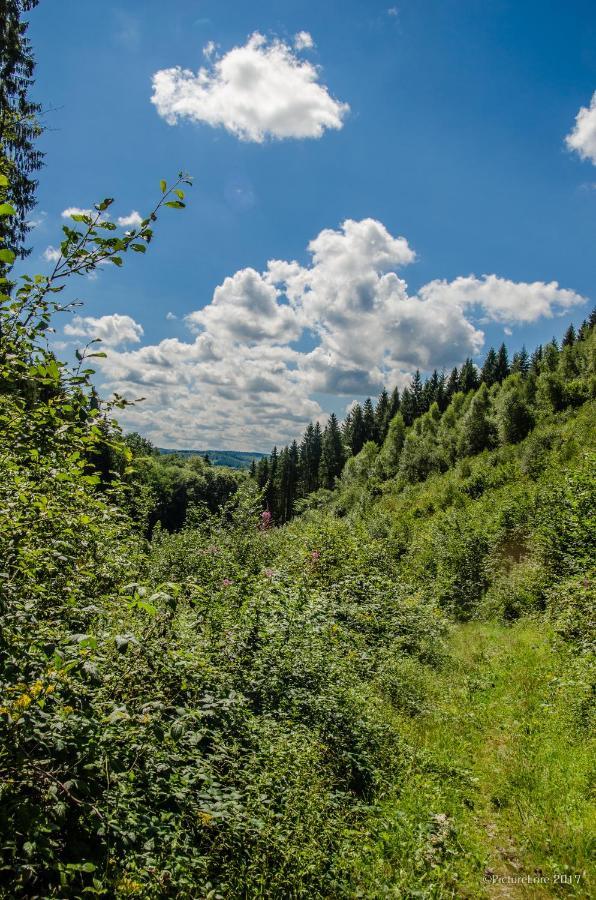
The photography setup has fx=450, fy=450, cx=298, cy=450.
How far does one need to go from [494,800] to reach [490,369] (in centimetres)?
11386

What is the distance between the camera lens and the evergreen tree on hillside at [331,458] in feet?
322

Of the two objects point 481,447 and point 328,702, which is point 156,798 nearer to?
point 328,702

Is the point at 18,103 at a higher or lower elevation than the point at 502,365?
lower

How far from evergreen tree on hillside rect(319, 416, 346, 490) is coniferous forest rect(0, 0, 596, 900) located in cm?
8233

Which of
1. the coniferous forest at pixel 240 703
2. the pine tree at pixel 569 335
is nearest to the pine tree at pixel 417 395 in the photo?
the pine tree at pixel 569 335

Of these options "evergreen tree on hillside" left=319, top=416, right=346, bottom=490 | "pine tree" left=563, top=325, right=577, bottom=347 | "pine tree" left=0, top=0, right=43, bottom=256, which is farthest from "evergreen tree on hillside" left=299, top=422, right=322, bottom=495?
"pine tree" left=0, top=0, right=43, bottom=256

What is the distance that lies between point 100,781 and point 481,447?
5170 cm

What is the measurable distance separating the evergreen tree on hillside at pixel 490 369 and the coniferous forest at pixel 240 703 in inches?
3964

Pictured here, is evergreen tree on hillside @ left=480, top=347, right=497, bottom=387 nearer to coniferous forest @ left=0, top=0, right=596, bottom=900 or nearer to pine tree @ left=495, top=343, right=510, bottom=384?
pine tree @ left=495, top=343, right=510, bottom=384

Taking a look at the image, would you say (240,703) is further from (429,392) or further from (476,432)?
(429,392)

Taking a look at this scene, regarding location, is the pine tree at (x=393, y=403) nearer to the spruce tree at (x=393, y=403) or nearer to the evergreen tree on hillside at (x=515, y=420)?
the spruce tree at (x=393, y=403)

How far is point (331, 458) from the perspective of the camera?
99688 millimetres

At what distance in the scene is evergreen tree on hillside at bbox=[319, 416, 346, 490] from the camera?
3863 inches

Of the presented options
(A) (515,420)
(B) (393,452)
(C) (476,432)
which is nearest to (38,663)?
(A) (515,420)
